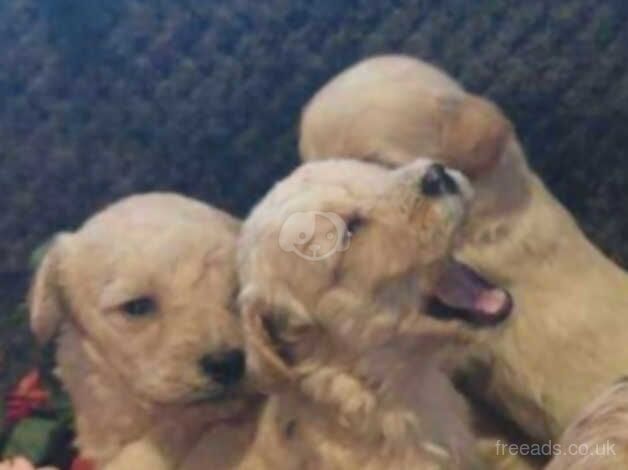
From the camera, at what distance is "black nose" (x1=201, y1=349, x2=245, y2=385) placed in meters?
1.12

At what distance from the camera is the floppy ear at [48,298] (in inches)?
47.6

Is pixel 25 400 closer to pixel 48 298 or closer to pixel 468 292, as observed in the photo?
pixel 48 298

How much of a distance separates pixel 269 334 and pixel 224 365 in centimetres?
8

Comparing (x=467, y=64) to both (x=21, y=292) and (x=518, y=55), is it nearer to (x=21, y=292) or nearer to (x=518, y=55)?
(x=518, y=55)

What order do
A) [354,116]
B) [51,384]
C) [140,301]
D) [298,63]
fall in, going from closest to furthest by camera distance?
[140,301]
[354,116]
[51,384]
[298,63]

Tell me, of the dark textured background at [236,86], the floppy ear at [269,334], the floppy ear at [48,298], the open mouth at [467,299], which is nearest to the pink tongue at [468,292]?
the open mouth at [467,299]

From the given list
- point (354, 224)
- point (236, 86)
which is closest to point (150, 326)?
point (354, 224)

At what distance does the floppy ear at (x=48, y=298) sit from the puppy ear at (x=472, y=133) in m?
0.39

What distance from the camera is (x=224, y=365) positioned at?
3.69 feet

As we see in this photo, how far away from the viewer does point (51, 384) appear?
4.83 feet

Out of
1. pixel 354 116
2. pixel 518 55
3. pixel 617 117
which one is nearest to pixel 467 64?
pixel 518 55

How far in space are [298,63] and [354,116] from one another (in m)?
0.34

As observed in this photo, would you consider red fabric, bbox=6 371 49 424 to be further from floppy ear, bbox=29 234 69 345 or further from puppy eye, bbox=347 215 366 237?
puppy eye, bbox=347 215 366 237

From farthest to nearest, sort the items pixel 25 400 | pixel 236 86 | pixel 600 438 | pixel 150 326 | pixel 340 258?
pixel 236 86, pixel 25 400, pixel 150 326, pixel 340 258, pixel 600 438
